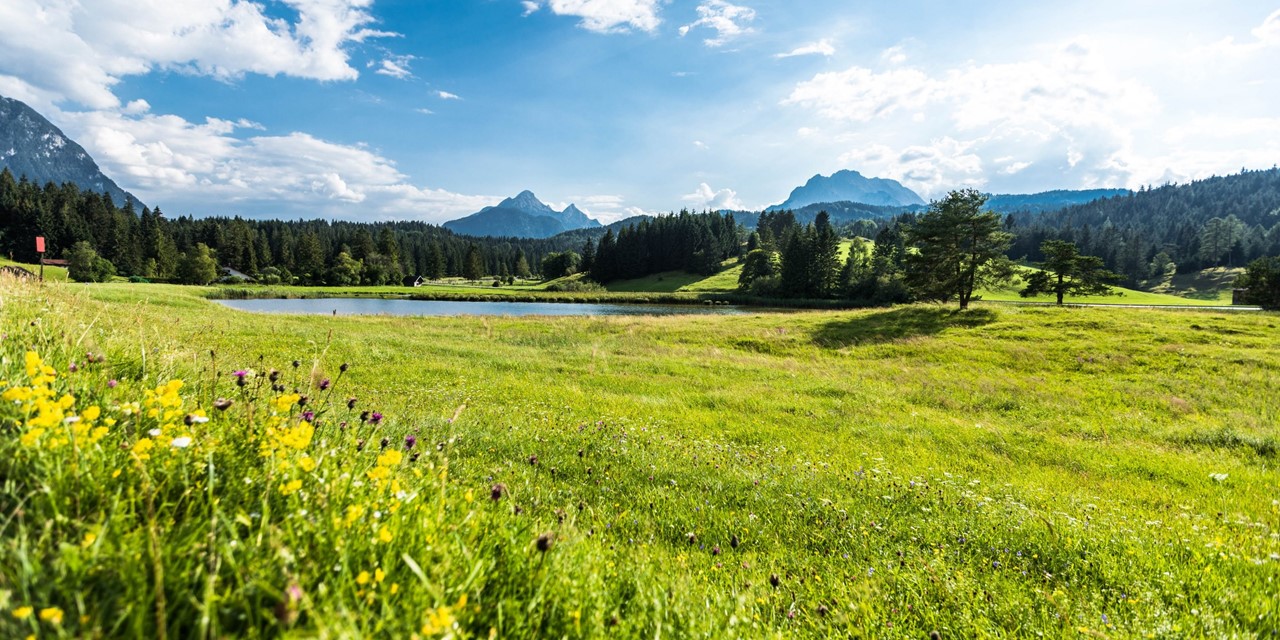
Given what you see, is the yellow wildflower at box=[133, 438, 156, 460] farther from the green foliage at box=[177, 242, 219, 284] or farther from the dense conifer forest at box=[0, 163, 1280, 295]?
the green foliage at box=[177, 242, 219, 284]

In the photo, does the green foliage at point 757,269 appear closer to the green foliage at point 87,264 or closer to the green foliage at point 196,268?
the green foliage at point 196,268

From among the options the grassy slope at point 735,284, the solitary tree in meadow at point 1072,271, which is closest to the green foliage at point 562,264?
the grassy slope at point 735,284

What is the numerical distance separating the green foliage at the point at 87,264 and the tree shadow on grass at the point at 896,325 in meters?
128

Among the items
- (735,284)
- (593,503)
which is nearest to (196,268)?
(735,284)

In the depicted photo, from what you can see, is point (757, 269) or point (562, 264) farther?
point (562, 264)

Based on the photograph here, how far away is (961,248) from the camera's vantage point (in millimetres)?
40781

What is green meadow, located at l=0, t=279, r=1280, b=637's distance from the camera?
1868mm

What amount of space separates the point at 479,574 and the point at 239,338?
2000 centimetres

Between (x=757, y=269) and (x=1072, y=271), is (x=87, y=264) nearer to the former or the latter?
(x=757, y=269)

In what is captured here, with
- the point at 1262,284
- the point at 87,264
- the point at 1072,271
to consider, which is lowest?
the point at 1262,284

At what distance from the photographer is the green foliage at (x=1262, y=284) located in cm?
5522

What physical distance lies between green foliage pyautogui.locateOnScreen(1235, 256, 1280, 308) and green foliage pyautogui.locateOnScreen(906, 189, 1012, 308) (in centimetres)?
4370

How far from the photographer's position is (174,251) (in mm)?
116250

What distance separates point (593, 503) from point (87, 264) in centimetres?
13766
